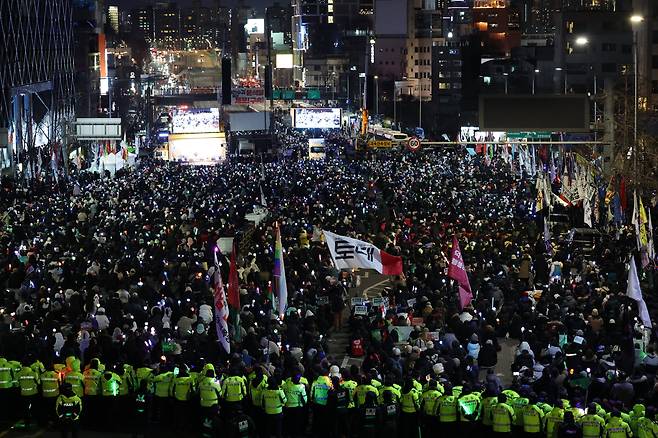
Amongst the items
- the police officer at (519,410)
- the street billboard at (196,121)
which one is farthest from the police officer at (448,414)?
the street billboard at (196,121)

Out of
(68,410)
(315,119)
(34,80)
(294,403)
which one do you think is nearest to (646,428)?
(294,403)

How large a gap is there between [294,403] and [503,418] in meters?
3.03

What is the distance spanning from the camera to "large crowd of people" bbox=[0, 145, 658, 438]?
1939 centimetres

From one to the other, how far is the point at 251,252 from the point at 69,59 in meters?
77.0

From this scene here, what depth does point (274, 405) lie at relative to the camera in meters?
19.4

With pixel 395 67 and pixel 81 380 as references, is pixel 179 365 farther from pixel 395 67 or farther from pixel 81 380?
pixel 395 67

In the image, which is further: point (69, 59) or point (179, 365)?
point (69, 59)

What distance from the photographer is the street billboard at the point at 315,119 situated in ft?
305

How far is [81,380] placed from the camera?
1994 centimetres

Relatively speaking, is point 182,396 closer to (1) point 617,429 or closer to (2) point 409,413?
(2) point 409,413

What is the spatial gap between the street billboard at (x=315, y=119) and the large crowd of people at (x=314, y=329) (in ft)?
149

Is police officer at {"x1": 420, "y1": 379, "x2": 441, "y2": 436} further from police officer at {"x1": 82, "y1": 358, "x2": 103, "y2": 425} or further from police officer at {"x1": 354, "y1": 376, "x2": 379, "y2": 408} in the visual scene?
police officer at {"x1": 82, "y1": 358, "x2": 103, "y2": 425}

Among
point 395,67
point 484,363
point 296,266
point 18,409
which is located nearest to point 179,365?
point 18,409

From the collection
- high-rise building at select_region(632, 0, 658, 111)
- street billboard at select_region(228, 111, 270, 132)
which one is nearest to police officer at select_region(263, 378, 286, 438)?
high-rise building at select_region(632, 0, 658, 111)
